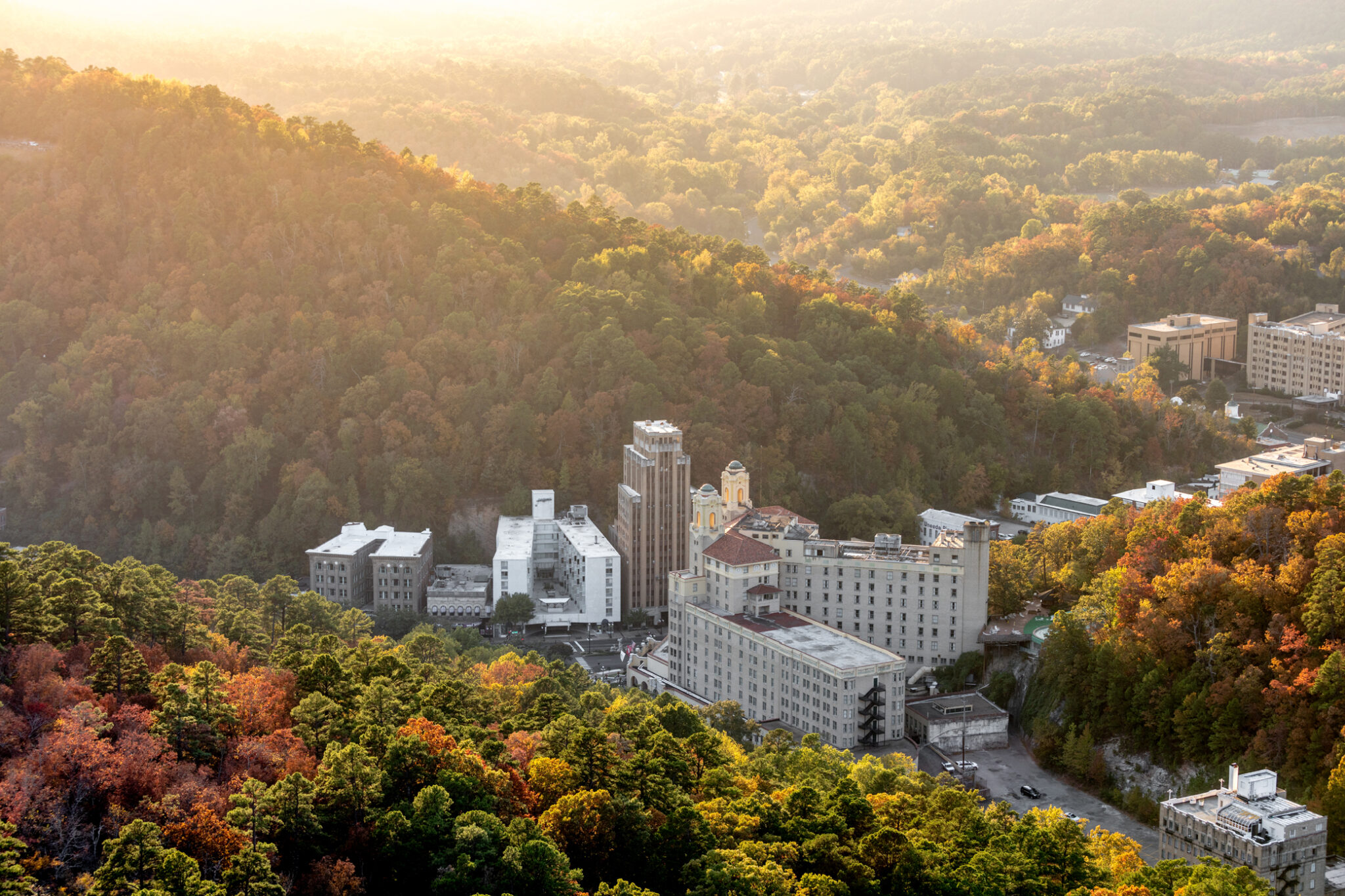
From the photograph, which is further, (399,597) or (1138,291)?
(1138,291)

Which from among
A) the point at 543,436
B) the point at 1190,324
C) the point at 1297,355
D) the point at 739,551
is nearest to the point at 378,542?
the point at 543,436

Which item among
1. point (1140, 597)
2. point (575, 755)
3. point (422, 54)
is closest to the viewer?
point (575, 755)

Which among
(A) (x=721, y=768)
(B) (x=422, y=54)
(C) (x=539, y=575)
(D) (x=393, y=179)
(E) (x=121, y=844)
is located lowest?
(C) (x=539, y=575)

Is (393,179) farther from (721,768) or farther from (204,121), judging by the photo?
(721,768)

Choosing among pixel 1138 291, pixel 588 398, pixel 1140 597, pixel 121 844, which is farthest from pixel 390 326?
pixel 1138 291

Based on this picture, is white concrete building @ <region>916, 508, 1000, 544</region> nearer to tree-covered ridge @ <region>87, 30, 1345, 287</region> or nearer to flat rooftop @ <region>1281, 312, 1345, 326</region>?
flat rooftop @ <region>1281, 312, 1345, 326</region>

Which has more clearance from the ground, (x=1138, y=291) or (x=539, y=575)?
(x=1138, y=291)

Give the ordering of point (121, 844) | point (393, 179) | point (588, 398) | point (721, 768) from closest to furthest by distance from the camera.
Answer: point (121, 844) → point (721, 768) → point (588, 398) → point (393, 179)

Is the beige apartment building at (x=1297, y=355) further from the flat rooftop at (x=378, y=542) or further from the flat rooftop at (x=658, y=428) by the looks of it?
the flat rooftop at (x=378, y=542)

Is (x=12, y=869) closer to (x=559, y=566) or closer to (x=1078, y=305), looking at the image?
(x=559, y=566)
